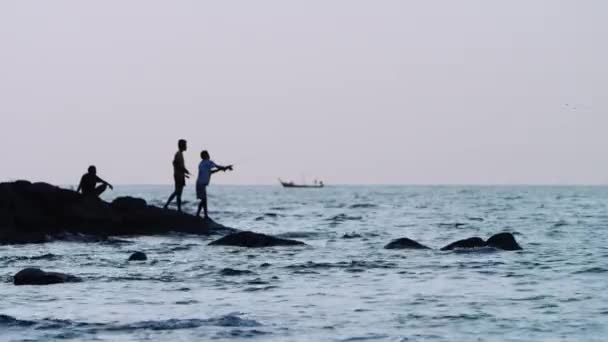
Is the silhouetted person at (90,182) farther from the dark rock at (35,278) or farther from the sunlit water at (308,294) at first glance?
the dark rock at (35,278)

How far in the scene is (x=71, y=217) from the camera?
2669 centimetres

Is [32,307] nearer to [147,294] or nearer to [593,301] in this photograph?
[147,294]

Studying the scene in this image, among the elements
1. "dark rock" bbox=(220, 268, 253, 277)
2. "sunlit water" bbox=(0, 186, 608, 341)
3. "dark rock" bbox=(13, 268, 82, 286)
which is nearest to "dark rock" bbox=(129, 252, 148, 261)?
"sunlit water" bbox=(0, 186, 608, 341)

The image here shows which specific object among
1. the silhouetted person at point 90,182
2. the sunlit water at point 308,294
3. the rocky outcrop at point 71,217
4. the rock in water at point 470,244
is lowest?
the sunlit water at point 308,294

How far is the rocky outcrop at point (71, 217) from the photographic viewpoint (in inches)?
1009

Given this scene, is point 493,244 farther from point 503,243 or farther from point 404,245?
point 404,245

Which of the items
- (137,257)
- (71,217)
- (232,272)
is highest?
(71,217)

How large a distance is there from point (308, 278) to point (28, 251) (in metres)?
Answer: 7.79

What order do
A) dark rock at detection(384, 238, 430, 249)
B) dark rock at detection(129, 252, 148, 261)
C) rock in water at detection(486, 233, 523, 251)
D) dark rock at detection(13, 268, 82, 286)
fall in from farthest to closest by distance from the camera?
dark rock at detection(384, 238, 430, 249) → rock in water at detection(486, 233, 523, 251) → dark rock at detection(129, 252, 148, 261) → dark rock at detection(13, 268, 82, 286)

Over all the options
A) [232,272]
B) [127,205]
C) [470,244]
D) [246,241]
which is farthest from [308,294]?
[127,205]

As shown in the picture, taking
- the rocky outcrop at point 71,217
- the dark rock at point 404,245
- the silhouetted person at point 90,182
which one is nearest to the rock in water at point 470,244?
the dark rock at point 404,245

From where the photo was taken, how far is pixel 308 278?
60.1ft

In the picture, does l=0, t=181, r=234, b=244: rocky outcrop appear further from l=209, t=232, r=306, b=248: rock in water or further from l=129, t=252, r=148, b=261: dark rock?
l=129, t=252, r=148, b=261: dark rock

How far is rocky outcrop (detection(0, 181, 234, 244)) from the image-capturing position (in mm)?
25625
